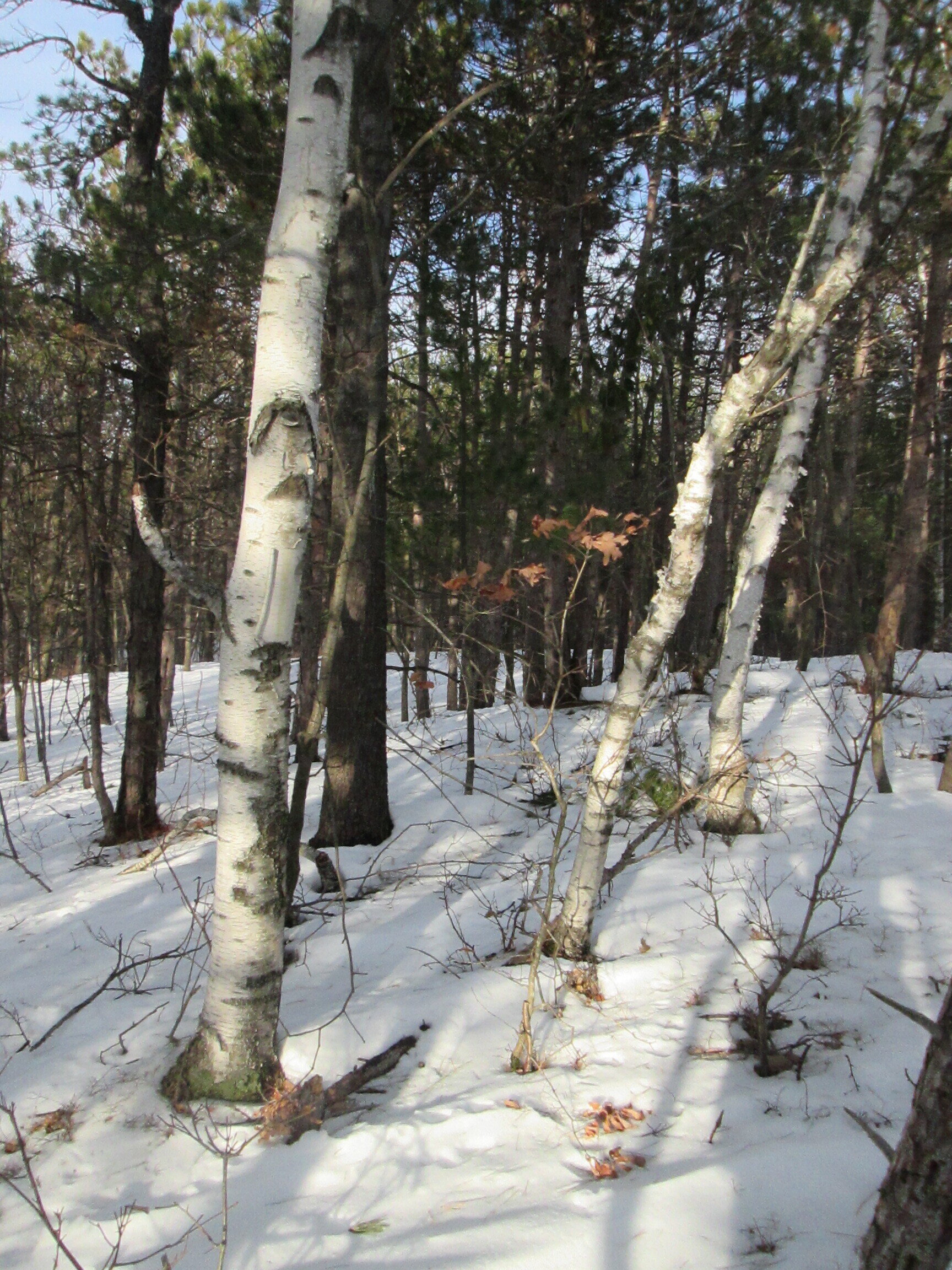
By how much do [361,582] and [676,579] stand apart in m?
2.98

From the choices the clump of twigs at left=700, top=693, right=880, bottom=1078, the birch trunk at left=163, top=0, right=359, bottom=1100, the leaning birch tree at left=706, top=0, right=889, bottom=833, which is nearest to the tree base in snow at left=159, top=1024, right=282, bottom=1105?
the birch trunk at left=163, top=0, right=359, bottom=1100

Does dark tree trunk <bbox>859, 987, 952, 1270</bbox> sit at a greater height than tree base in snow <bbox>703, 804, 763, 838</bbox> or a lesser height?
greater

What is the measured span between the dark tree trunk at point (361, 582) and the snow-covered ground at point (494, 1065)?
46 centimetres

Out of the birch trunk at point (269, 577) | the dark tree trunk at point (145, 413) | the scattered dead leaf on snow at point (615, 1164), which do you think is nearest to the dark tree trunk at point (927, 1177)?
the scattered dead leaf on snow at point (615, 1164)

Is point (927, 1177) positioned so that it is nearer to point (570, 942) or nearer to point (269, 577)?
point (570, 942)

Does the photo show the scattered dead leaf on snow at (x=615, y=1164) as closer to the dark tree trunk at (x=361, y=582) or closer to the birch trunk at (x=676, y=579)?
the birch trunk at (x=676, y=579)

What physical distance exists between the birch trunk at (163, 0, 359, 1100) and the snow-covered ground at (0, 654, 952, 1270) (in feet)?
1.04

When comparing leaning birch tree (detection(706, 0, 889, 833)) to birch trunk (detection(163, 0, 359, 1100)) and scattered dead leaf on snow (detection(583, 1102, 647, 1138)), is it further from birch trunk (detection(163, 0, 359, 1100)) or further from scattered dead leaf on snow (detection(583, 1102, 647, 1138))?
birch trunk (detection(163, 0, 359, 1100))

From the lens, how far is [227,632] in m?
2.68

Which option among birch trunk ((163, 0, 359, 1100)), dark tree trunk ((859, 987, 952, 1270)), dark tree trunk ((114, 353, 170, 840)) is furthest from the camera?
dark tree trunk ((114, 353, 170, 840))

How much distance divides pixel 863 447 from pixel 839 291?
12963 mm

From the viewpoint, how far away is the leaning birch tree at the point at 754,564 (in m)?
5.10

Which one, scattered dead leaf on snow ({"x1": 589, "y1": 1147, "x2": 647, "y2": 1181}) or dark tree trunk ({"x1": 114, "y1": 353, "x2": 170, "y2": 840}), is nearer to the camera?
scattered dead leaf on snow ({"x1": 589, "y1": 1147, "x2": 647, "y2": 1181})

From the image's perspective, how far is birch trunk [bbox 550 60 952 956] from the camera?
11.0 feet
